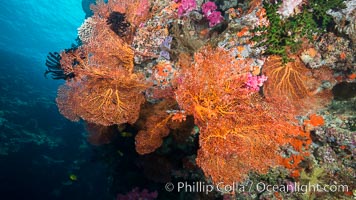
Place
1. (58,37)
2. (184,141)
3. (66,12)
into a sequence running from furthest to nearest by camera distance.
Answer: (58,37) → (66,12) → (184,141)

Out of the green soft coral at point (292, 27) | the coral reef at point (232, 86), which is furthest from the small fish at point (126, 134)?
the green soft coral at point (292, 27)

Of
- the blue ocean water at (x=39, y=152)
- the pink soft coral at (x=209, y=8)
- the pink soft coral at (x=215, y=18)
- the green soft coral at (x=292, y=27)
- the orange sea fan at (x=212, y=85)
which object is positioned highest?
the pink soft coral at (x=209, y=8)

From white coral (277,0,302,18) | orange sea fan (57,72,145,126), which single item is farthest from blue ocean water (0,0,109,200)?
white coral (277,0,302,18)

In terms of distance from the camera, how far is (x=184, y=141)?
637 cm

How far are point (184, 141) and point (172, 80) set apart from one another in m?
1.93

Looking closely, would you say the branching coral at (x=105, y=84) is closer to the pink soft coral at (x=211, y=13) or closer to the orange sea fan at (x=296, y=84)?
the pink soft coral at (x=211, y=13)

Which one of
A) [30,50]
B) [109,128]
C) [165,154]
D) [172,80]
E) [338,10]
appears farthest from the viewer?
[30,50]

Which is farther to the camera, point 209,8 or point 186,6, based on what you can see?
point 186,6

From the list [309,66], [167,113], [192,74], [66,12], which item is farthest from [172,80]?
[66,12]

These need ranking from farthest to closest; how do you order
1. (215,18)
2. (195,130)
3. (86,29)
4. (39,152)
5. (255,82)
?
(39,152)
(86,29)
(195,130)
(215,18)
(255,82)

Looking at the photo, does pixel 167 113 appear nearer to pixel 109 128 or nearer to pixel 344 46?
pixel 109 128

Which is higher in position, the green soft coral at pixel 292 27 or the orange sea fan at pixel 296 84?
the green soft coral at pixel 292 27

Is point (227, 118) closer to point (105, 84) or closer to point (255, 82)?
point (255, 82)

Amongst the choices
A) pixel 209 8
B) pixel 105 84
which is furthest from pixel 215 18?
pixel 105 84
